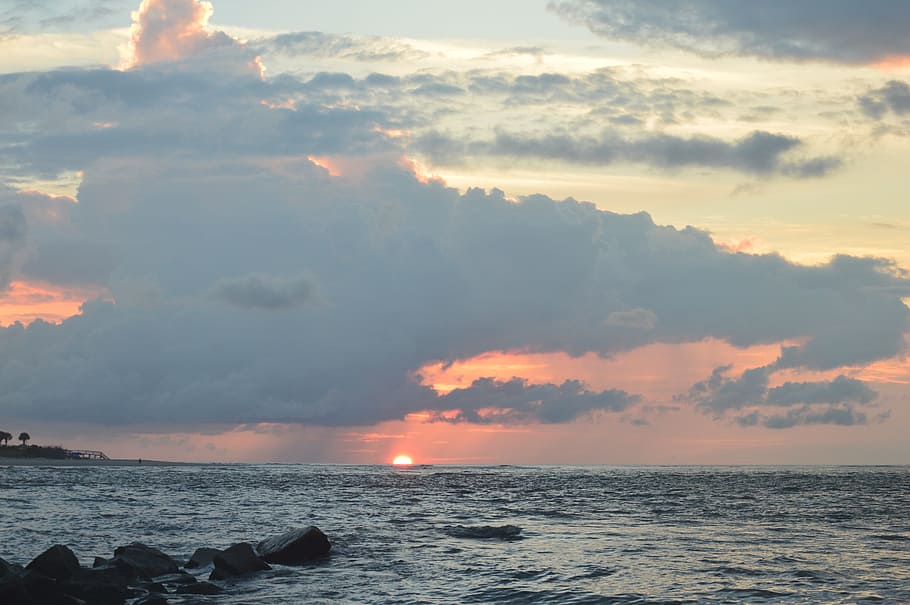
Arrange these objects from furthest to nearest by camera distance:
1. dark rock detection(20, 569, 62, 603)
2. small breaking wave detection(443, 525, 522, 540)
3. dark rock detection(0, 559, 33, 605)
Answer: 1. small breaking wave detection(443, 525, 522, 540)
2. dark rock detection(20, 569, 62, 603)
3. dark rock detection(0, 559, 33, 605)

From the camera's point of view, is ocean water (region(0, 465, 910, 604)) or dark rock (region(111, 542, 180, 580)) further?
dark rock (region(111, 542, 180, 580))

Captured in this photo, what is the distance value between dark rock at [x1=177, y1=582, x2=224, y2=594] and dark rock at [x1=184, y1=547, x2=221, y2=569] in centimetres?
578

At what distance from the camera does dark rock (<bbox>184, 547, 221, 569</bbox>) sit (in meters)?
42.7

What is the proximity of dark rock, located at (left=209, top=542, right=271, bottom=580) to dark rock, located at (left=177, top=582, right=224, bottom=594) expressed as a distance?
8.40 ft

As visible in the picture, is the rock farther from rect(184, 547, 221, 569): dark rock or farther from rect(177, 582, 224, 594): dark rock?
rect(177, 582, 224, 594): dark rock

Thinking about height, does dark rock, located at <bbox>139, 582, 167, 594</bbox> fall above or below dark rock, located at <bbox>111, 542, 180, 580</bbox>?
below

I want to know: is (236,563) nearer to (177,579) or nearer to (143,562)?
(177,579)

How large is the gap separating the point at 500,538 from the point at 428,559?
10.1m

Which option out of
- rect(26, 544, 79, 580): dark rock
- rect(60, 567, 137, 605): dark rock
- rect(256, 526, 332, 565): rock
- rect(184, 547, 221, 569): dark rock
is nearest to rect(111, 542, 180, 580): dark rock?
rect(184, 547, 221, 569): dark rock

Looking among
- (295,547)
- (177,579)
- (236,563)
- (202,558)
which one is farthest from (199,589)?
(295,547)

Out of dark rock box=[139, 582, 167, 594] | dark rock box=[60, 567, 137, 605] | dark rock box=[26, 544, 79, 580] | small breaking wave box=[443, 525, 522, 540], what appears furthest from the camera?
small breaking wave box=[443, 525, 522, 540]

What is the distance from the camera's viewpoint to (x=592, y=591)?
36156 millimetres

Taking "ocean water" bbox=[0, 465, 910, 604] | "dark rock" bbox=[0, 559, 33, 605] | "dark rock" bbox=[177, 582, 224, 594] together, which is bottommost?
"dark rock" bbox=[177, 582, 224, 594]

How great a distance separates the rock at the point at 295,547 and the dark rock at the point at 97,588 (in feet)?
37.1
